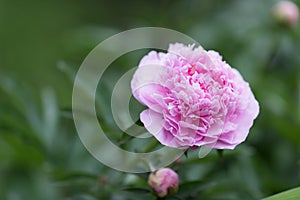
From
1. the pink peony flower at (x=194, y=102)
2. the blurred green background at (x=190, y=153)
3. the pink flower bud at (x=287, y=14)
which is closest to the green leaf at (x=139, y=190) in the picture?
the blurred green background at (x=190, y=153)

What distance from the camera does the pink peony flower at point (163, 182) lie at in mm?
820

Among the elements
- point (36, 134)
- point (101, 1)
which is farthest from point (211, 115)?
point (101, 1)

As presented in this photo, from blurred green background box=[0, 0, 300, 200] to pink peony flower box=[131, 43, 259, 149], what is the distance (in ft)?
0.31

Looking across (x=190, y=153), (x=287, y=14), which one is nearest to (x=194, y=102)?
(x=190, y=153)

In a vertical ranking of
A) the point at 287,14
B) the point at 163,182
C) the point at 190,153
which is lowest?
the point at 163,182

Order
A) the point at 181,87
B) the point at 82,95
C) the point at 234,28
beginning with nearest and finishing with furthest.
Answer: the point at 181,87
the point at 82,95
the point at 234,28

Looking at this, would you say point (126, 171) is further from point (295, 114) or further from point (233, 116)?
point (295, 114)

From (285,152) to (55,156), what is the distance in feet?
1.44

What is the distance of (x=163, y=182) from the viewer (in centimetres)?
82

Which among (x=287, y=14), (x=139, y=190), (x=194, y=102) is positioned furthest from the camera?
(x=287, y=14)

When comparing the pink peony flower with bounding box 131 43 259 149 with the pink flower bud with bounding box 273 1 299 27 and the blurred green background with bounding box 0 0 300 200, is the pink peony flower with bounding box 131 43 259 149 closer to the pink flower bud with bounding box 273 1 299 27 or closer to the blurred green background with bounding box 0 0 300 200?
the blurred green background with bounding box 0 0 300 200

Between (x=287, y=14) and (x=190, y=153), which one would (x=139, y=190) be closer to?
(x=190, y=153)

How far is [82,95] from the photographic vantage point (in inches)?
39.2

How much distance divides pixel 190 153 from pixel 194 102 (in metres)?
0.26
